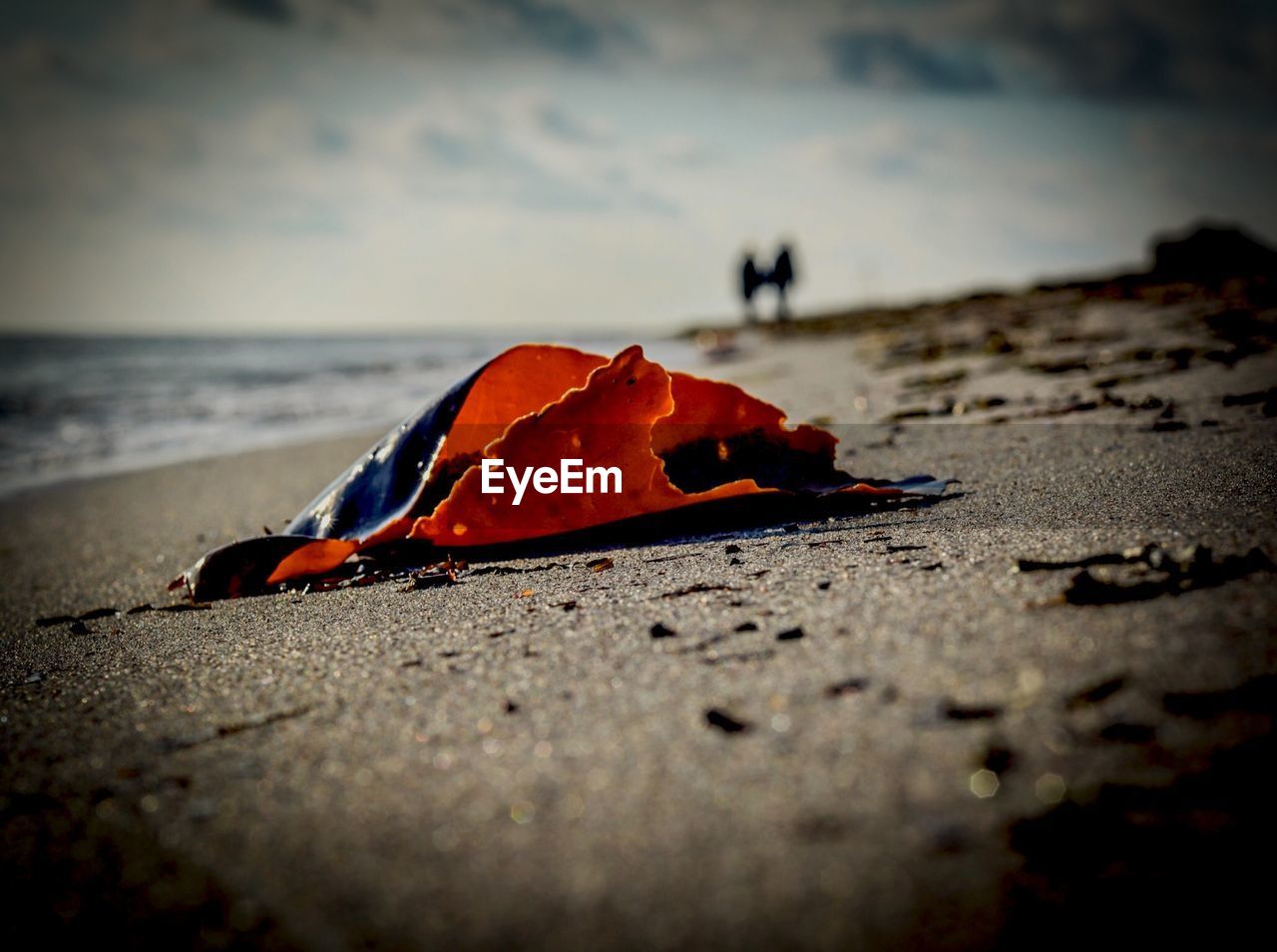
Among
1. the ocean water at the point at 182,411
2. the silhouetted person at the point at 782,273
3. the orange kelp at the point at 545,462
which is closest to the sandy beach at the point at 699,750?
the orange kelp at the point at 545,462

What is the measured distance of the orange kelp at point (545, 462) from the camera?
199 cm

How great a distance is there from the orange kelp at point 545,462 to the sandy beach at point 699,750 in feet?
0.71

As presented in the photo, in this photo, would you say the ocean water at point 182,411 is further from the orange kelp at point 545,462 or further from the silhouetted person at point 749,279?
the silhouetted person at point 749,279

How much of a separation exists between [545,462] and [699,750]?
118 centimetres

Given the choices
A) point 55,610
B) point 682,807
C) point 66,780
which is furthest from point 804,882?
point 55,610

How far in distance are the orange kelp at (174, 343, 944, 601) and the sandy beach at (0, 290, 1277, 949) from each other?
22 cm

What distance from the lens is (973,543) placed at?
5.26ft

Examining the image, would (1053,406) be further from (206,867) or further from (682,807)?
(206,867)

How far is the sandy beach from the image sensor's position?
0.75m

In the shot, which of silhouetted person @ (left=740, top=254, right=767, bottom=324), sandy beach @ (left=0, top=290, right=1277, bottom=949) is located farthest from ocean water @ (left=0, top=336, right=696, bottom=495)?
silhouetted person @ (left=740, top=254, right=767, bottom=324)

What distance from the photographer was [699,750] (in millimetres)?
967

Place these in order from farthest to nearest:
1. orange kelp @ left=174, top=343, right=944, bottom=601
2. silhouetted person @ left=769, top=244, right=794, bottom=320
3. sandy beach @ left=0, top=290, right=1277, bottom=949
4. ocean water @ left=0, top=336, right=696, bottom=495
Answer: silhouetted person @ left=769, top=244, right=794, bottom=320 < ocean water @ left=0, top=336, right=696, bottom=495 < orange kelp @ left=174, top=343, right=944, bottom=601 < sandy beach @ left=0, top=290, right=1277, bottom=949

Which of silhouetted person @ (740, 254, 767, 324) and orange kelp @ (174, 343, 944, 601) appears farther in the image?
silhouetted person @ (740, 254, 767, 324)

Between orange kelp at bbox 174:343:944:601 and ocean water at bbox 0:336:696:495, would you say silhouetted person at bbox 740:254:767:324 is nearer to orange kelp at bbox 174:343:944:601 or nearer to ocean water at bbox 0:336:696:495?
ocean water at bbox 0:336:696:495
